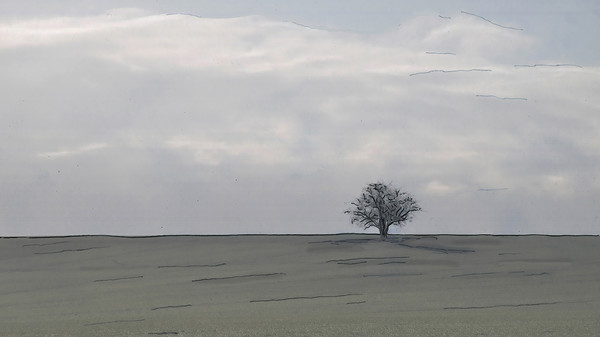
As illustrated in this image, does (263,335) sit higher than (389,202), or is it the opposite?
(389,202)

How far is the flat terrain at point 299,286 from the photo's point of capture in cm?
2205

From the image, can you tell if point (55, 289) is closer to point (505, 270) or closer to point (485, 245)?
point (505, 270)

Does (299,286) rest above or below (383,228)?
below

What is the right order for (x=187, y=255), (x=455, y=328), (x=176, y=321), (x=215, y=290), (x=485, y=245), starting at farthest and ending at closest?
1. (x=485, y=245)
2. (x=187, y=255)
3. (x=215, y=290)
4. (x=176, y=321)
5. (x=455, y=328)

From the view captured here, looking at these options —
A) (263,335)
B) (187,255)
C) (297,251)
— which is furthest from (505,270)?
(263,335)

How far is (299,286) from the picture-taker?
34.6 meters

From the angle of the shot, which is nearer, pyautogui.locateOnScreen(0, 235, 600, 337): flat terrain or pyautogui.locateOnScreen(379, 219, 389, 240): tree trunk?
pyautogui.locateOnScreen(0, 235, 600, 337): flat terrain

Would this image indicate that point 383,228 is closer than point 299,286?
No

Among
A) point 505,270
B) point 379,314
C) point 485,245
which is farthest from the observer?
point 485,245

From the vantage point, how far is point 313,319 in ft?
76.6

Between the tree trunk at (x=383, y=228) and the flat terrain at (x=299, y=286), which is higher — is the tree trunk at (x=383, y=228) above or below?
above

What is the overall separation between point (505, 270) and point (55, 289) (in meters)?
20.4

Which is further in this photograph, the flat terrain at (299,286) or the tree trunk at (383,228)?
the tree trunk at (383,228)

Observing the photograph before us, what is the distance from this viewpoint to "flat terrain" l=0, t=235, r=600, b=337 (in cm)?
2205
